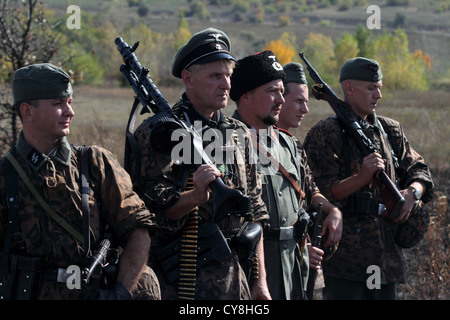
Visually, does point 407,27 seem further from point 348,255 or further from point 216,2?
point 348,255

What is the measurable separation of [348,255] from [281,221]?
1.37 m

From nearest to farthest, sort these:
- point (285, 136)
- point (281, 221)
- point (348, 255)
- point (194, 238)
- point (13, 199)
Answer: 1. point (13, 199)
2. point (194, 238)
3. point (281, 221)
4. point (285, 136)
5. point (348, 255)

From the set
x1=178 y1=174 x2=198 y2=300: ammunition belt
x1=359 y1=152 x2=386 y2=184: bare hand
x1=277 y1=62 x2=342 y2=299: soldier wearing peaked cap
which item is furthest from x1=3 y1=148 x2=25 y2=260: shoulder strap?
x1=359 y1=152 x2=386 y2=184: bare hand

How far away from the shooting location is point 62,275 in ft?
11.0

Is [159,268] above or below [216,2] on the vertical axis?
below

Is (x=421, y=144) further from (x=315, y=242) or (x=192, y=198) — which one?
(x=192, y=198)

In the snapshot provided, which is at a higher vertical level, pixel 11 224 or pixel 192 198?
pixel 192 198

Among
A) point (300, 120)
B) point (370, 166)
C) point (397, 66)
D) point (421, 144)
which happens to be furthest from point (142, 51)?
point (370, 166)

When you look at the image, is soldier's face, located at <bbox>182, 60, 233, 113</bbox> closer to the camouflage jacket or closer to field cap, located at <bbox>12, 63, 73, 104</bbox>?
the camouflage jacket

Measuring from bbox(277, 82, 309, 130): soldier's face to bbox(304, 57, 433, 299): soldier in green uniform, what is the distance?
13.2 inches

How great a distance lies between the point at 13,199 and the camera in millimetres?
3363

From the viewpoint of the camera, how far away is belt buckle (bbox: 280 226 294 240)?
182 inches

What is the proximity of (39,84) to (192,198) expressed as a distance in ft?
3.37
